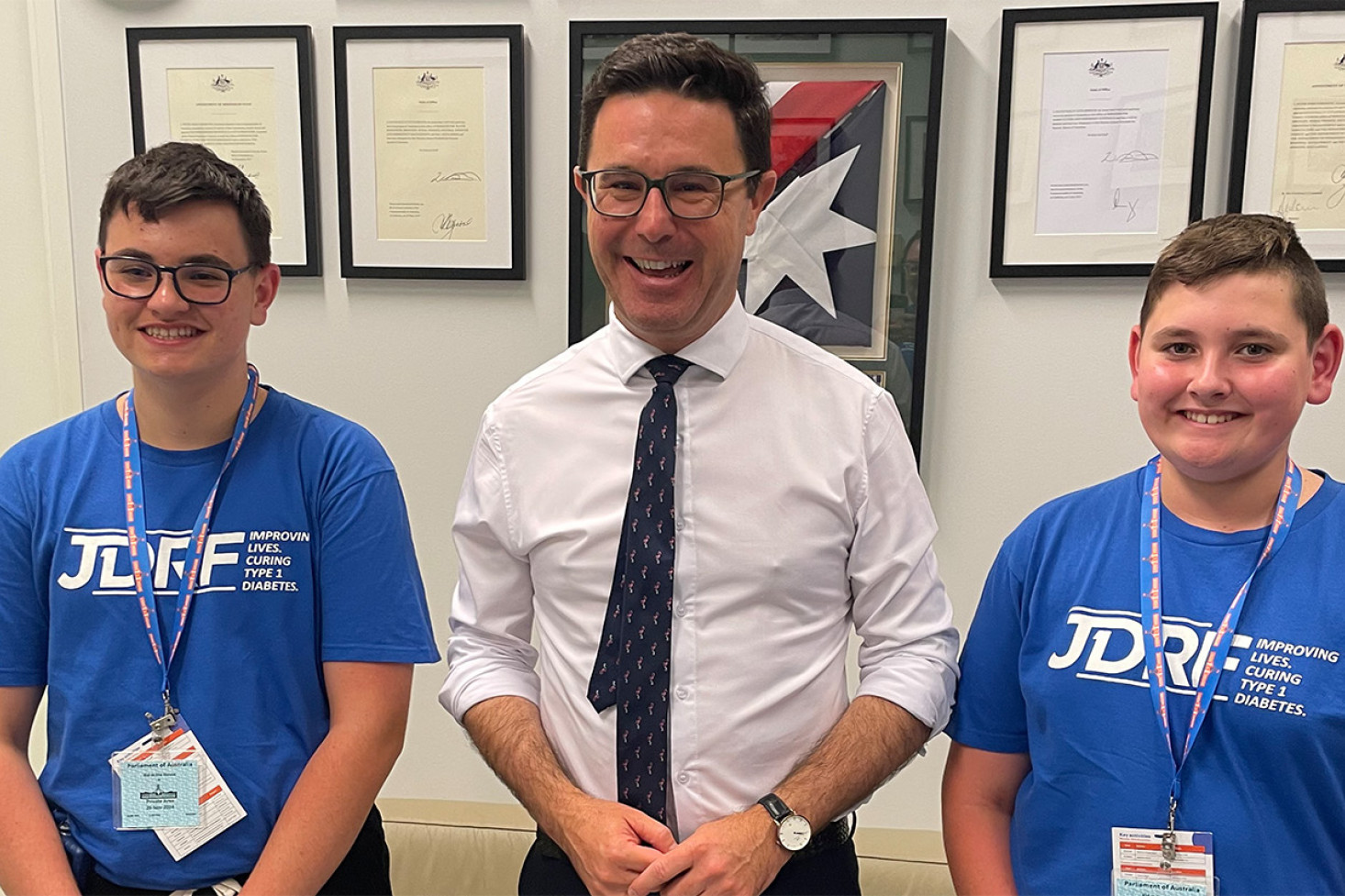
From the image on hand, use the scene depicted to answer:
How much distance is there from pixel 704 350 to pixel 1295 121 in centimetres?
144

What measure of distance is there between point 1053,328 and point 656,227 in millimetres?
1202

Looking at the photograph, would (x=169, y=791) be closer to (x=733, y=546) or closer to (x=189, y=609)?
(x=189, y=609)

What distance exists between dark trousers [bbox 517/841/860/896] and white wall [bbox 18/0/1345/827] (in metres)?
0.95

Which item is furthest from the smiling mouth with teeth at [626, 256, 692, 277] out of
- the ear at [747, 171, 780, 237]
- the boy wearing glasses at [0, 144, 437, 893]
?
the boy wearing glasses at [0, 144, 437, 893]

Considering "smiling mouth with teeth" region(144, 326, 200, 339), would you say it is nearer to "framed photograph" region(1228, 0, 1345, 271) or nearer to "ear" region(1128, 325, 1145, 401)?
"ear" region(1128, 325, 1145, 401)

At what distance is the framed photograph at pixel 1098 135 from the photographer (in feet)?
6.57

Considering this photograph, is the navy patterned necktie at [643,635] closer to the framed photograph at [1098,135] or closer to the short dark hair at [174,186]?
the short dark hair at [174,186]

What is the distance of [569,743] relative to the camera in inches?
56.3

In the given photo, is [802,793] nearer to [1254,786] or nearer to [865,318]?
[1254,786]

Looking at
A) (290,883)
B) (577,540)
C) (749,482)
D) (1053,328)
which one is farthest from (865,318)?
(290,883)

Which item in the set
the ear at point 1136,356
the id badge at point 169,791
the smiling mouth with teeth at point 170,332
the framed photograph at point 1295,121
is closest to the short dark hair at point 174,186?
the smiling mouth with teeth at point 170,332

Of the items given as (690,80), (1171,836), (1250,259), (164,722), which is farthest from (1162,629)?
(164,722)

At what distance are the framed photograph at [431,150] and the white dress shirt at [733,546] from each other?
0.87 metres

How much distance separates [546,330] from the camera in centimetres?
228
